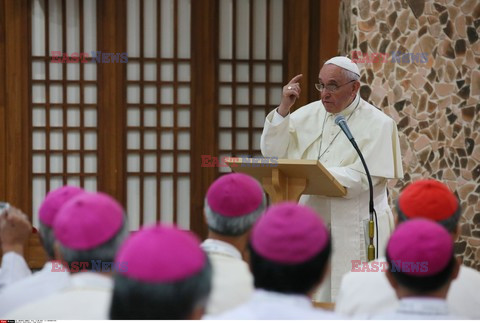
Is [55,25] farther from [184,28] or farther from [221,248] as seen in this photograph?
[221,248]

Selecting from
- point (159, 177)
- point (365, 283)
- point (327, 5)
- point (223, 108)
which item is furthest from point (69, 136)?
point (365, 283)

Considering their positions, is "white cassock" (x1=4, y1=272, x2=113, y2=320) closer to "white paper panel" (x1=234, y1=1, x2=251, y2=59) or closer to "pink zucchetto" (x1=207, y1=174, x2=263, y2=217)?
"pink zucchetto" (x1=207, y1=174, x2=263, y2=217)

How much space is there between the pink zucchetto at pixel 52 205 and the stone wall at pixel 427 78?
3.58m

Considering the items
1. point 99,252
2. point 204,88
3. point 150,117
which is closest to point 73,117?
point 150,117

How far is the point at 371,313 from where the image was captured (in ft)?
7.30

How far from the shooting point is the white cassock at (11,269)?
237 centimetres

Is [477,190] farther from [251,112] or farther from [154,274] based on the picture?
[154,274]

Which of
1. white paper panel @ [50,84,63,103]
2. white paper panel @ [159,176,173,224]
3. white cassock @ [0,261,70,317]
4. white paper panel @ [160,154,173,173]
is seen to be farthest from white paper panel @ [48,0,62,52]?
white cassock @ [0,261,70,317]

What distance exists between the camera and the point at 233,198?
2658mm

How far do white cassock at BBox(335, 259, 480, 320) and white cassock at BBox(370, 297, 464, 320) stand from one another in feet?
1.24

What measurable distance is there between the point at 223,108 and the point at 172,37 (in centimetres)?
73

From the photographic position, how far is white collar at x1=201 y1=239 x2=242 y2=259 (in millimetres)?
2546

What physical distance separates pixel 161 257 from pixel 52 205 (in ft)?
3.39

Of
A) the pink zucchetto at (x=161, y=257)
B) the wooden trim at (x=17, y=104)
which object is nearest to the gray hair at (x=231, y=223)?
the pink zucchetto at (x=161, y=257)
